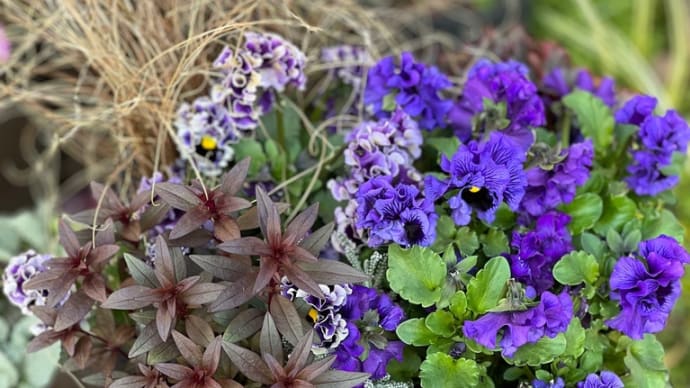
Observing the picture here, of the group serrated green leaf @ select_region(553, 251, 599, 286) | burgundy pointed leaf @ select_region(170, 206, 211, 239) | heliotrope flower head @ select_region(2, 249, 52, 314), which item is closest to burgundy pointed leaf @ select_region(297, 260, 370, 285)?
burgundy pointed leaf @ select_region(170, 206, 211, 239)

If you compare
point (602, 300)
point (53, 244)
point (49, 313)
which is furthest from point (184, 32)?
point (602, 300)

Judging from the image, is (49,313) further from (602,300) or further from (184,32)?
(602,300)

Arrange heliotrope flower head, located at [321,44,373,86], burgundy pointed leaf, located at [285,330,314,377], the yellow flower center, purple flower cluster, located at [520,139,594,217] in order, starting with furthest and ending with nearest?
heliotrope flower head, located at [321,44,373,86], the yellow flower center, purple flower cluster, located at [520,139,594,217], burgundy pointed leaf, located at [285,330,314,377]

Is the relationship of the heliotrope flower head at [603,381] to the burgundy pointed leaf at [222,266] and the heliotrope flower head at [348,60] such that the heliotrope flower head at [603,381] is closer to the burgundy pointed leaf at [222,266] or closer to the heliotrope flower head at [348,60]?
the burgundy pointed leaf at [222,266]

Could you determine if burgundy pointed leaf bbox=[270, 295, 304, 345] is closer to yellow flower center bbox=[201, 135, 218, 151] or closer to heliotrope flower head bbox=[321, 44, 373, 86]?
yellow flower center bbox=[201, 135, 218, 151]

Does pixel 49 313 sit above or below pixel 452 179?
below

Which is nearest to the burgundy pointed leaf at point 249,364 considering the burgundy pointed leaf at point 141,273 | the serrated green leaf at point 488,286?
the burgundy pointed leaf at point 141,273

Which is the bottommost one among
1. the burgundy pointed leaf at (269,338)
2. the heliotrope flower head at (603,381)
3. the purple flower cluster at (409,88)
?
the heliotrope flower head at (603,381)
